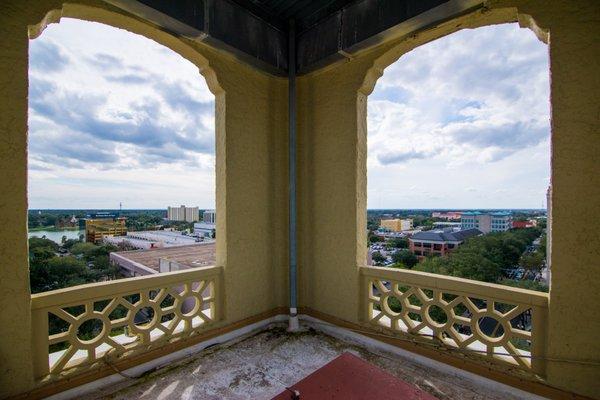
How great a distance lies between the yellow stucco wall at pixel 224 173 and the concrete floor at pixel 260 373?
1.73 feet

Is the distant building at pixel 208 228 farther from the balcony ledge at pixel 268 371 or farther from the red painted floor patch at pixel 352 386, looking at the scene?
the red painted floor patch at pixel 352 386

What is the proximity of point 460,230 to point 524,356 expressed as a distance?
12.6 m

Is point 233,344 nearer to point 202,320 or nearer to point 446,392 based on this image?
point 202,320

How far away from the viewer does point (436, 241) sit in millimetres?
13898

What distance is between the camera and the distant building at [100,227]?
23.5ft

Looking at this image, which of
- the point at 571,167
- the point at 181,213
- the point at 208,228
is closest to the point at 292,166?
the point at 208,228

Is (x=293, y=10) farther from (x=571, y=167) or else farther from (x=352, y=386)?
(x=352, y=386)

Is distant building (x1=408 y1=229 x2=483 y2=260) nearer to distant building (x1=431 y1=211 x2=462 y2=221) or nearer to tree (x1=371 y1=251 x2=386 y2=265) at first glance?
distant building (x1=431 y1=211 x2=462 y2=221)

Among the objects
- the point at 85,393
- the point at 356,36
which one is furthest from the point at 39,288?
the point at 356,36

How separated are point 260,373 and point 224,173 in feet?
6.84

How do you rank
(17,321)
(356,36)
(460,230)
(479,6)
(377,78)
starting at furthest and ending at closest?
1. (460,230)
2. (377,78)
3. (356,36)
4. (479,6)
5. (17,321)

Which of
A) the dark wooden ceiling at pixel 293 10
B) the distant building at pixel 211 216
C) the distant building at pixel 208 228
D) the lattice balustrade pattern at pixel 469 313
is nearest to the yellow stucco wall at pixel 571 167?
the lattice balustrade pattern at pixel 469 313

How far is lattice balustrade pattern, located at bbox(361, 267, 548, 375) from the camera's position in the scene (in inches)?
88.3

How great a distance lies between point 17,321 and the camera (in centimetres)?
198
